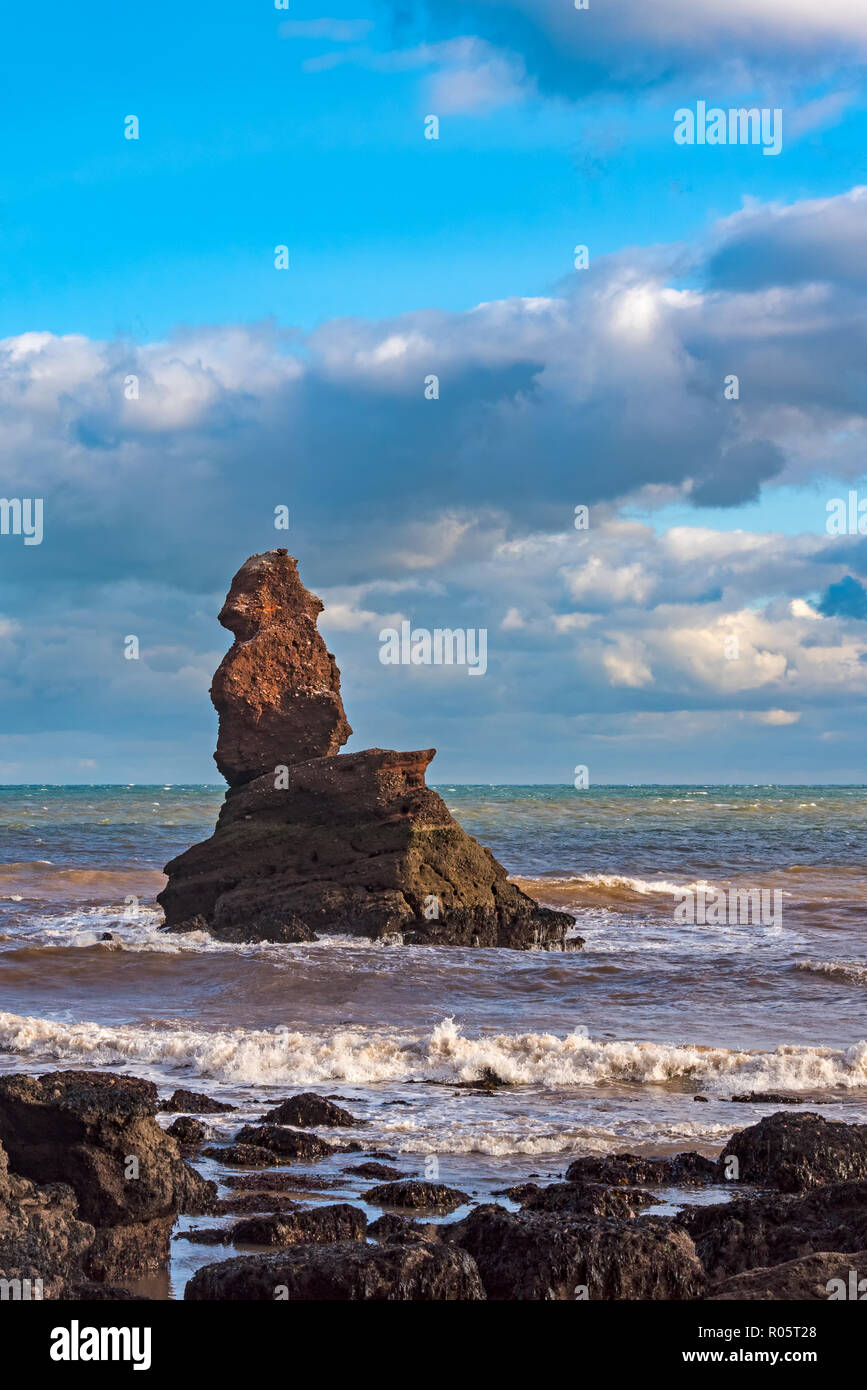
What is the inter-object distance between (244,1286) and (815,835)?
58.8 metres

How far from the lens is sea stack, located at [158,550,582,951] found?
24.6m

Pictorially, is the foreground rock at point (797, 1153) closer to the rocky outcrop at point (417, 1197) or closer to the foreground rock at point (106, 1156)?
the rocky outcrop at point (417, 1197)

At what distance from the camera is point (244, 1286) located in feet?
20.1

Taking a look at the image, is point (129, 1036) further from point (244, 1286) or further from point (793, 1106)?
point (244, 1286)

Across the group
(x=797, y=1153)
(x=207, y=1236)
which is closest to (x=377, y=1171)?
(x=207, y=1236)

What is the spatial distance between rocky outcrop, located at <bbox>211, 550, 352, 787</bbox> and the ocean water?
4887 millimetres

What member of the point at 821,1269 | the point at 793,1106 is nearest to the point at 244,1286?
the point at 821,1269

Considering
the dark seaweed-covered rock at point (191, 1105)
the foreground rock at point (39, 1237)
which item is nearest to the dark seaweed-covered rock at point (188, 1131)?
the dark seaweed-covered rock at point (191, 1105)

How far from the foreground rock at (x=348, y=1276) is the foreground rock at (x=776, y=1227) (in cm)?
179

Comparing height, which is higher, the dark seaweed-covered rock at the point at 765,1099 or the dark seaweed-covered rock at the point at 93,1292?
the dark seaweed-covered rock at the point at 93,1292

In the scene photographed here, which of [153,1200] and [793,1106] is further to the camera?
[793,1106]

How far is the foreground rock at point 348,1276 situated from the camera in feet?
19.9

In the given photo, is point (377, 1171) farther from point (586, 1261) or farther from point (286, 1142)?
point (586, 1261)

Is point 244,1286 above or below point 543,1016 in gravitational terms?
above
